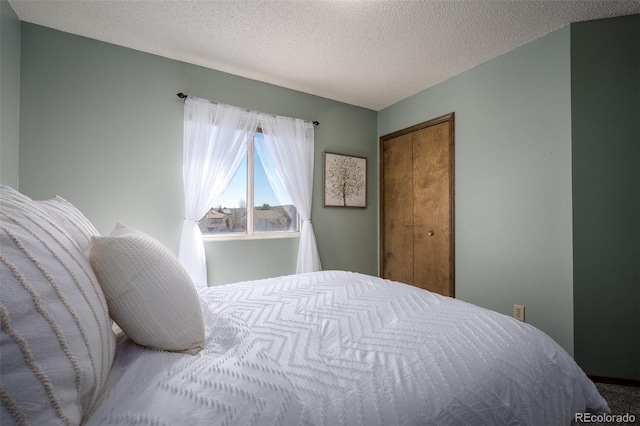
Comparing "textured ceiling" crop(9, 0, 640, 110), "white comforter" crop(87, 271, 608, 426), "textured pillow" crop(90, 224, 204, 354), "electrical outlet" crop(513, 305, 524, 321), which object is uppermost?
"textured ceiling" crop(9, 0, 640, 110)

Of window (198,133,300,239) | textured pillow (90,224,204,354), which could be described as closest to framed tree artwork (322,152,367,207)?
window (198,133,300,239)

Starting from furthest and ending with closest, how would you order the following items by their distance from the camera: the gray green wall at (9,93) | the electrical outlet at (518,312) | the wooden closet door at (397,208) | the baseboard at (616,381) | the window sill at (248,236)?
the wooden closet door at (397,208)
the window sill at (248,236)
the electrical outlet at (518,312)
the baseboard at (616,381)
the gray green wall at (9,93)

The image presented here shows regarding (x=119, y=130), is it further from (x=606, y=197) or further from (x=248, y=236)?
(x=606, y=197)

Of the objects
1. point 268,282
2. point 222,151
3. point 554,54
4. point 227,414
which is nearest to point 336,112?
point 222,151

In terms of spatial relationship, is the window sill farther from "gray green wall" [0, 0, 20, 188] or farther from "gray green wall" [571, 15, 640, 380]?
"gray green wall" [571, 15, 640, 380]

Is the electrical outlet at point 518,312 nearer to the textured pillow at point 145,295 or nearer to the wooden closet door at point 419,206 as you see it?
the wooden closet door at point 419,206

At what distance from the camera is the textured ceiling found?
1.81 m

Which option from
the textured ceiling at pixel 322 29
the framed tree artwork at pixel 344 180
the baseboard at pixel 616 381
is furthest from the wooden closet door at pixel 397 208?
the baseboard at pixel 616 381

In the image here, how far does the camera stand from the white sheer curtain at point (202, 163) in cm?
241

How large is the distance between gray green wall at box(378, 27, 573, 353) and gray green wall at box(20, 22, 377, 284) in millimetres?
1861

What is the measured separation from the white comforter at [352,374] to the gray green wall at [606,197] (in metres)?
1.29

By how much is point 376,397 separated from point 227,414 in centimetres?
37

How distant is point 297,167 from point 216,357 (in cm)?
234

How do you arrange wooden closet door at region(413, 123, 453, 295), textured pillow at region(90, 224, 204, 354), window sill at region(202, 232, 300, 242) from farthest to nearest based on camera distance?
wooden closet door at region(413, 123, 453, 295) < window sill at region(202, 232, 300, 242) < textured pillow at region(90, 224, 204, 354)
